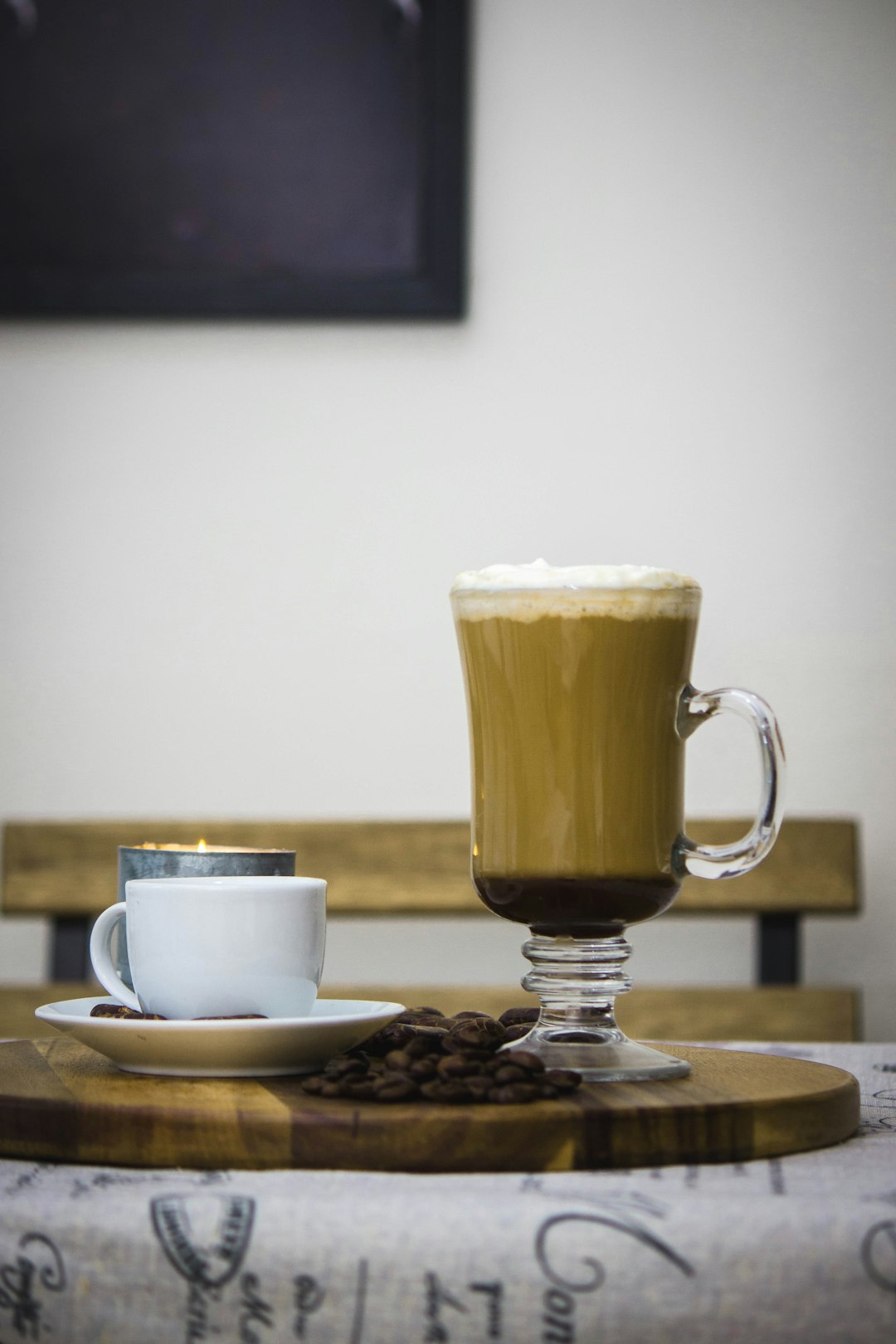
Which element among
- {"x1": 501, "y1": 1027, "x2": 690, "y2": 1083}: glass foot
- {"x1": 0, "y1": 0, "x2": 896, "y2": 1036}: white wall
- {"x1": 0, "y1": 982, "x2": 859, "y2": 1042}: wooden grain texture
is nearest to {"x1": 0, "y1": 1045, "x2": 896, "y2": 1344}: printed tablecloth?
{"x1": 501, "y1": 1027, "x2": 690, "y2": 1083}: glass foot

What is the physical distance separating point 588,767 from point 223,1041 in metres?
0.23

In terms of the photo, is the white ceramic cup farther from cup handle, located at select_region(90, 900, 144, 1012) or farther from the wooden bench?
the wooden bench

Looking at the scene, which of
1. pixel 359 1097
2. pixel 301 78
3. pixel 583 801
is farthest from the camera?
pixel 301 78

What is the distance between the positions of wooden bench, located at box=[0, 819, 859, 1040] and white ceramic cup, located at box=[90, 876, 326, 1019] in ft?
3.59

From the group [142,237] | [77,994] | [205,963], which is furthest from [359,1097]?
[142,237]

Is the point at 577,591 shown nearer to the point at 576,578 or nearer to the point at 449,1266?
the point at 576,578

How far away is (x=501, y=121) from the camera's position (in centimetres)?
201

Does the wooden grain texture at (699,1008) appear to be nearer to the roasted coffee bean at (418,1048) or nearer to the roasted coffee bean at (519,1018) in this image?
the roasted coffee bean at (519,1018)

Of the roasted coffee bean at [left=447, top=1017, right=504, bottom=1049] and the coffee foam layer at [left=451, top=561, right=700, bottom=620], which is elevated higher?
the coffee foam layer at [left=451, top=561, right=700, bottom=620]

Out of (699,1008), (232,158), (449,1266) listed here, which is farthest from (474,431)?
(449,1266)

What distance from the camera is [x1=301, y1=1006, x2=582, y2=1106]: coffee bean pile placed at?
21.4 inches

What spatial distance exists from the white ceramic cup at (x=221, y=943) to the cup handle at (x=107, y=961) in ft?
0.18

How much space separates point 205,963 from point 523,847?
0.18 metres

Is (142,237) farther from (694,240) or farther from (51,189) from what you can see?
(694,240)
